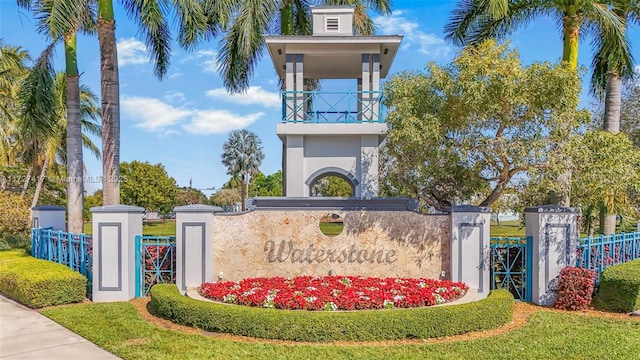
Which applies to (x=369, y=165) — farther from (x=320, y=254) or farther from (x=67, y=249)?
(x=67, y=249)

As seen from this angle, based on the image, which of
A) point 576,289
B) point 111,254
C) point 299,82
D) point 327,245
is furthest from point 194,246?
point 576,289

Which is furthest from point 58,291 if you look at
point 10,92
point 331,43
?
point 10,92

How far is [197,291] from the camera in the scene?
937 cm

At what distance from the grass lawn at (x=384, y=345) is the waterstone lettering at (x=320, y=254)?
3.13 m

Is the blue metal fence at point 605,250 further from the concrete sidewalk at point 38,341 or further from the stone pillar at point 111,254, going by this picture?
the stone pillar at point 111,254

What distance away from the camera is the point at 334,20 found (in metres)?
13.3

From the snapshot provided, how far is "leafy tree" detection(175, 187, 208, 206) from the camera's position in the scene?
203 ft

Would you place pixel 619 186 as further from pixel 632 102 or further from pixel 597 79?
pixel 632 102

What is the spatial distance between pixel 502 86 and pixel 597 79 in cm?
888

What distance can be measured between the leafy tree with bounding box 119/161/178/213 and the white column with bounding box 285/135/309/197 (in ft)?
128

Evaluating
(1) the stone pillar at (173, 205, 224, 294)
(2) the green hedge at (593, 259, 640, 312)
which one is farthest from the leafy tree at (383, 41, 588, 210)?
(1) the stone pillar at (173, 205, 224, 294)

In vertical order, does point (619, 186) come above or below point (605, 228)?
above

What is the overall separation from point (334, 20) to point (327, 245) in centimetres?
701

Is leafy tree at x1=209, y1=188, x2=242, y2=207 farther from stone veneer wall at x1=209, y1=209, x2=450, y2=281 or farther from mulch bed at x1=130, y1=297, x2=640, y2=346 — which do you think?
mulch bed at x1=130, y1=297, x2=640, y2=346
